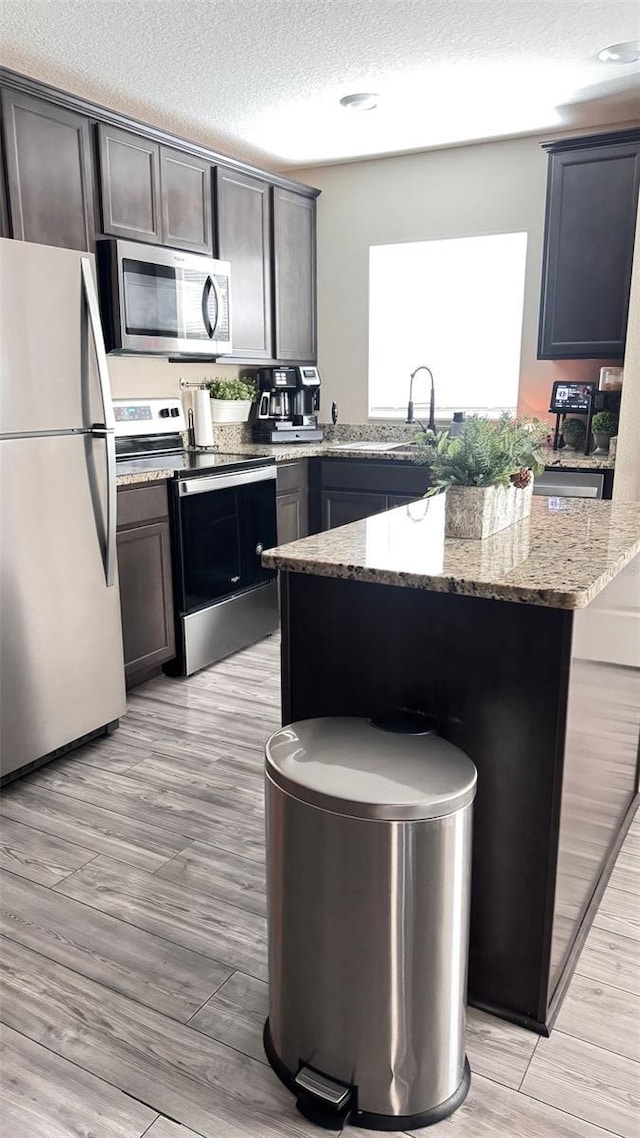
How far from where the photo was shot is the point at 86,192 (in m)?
3.19

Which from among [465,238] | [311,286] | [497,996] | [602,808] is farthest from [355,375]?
[497,996]

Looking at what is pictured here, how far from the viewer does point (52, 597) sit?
2.64 m

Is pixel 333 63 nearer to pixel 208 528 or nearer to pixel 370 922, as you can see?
pixel 208 528

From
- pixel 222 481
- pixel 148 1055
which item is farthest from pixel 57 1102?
pixel 222 481

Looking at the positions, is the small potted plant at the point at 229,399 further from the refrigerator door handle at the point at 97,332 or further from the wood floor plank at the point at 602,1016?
the wood floor plank at the point at 602,1016

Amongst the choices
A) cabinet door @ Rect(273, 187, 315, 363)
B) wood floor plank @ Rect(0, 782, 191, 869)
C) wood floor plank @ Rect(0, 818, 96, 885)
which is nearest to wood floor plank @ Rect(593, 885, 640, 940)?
wood floor plank @ Rect(0, 782, 191, 869)

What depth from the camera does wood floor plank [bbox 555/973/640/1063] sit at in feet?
5.27

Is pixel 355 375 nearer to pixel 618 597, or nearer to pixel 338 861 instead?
pixel 618 597

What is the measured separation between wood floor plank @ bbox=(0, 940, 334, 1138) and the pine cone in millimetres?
1402

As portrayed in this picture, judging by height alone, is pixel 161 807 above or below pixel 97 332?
below

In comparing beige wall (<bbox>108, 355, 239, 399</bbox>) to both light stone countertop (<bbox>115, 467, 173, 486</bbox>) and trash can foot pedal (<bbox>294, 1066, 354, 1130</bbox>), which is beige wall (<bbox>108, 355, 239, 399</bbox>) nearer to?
light stone countertop (<bbox>115, 467, 173, 486</bbox>)

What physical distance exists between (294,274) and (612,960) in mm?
3958

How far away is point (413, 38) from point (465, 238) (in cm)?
156

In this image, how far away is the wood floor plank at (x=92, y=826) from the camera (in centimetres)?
227
